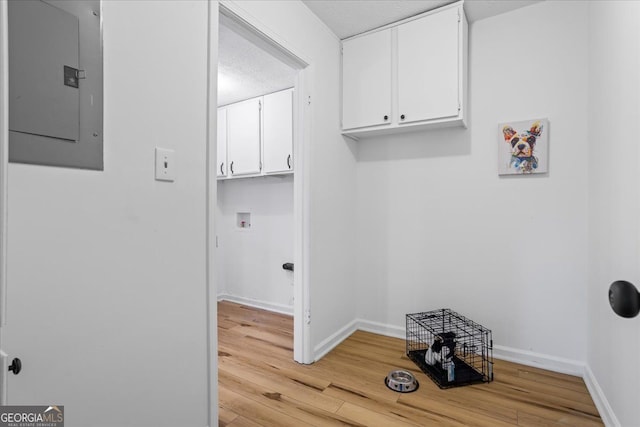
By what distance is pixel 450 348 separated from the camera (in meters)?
1.92

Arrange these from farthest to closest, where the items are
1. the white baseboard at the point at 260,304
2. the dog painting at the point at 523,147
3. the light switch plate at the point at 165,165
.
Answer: the white baseboard at the point at 260,304 < the dog painting at the point at 523,147 < the light switch plate at the point at 165,165

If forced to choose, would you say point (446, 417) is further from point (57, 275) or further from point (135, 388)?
point (57, 275)

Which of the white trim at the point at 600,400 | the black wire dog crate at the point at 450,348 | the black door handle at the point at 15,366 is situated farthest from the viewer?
the black wire dog crate at the point at 450,348

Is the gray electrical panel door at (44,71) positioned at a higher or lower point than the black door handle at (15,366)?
higher

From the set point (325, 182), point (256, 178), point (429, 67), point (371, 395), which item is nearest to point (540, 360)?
point (371, 395)

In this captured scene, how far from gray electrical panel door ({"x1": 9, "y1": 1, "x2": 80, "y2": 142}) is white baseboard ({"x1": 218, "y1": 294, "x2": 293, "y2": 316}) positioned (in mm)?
2717

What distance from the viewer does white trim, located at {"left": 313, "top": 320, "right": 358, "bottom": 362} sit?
2.20 meters

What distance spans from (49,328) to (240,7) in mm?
1574

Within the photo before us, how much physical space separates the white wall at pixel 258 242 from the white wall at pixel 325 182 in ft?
2.93

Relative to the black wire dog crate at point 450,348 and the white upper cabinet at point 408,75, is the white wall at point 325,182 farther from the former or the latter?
the black wire dog crate at point 450,348

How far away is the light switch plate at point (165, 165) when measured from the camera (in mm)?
1183

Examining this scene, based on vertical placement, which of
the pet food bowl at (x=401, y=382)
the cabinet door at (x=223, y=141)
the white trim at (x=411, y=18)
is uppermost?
the white trim at (x=411, y=18)

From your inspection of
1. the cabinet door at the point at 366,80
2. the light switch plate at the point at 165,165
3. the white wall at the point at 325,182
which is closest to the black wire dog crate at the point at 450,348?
the white wall at the point at 325,182

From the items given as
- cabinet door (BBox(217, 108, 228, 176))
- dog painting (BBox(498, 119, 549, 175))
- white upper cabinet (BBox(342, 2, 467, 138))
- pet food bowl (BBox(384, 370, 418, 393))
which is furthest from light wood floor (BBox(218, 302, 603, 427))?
cabinet door (BBox(217, 108, 228, 176))
